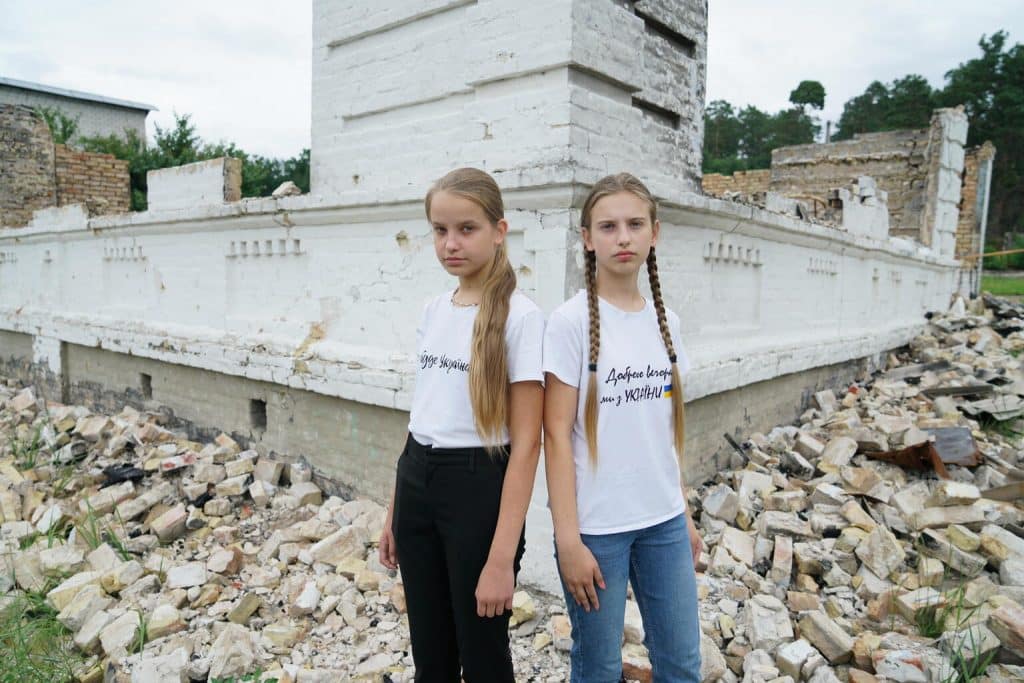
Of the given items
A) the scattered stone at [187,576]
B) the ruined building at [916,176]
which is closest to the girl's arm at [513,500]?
the scattered stone at [187,576]

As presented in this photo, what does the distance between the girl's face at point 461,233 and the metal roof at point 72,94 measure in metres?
25.9

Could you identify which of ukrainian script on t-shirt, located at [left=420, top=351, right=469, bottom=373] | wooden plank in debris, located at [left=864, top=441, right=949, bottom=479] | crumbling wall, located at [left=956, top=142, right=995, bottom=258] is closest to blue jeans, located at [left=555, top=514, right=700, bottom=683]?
ukrainian script on t-shirt, located at [left=420, top=351, right=469, bottom=373]

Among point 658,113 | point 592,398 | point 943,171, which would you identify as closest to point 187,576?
point 592,398

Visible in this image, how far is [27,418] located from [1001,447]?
920 centimetres

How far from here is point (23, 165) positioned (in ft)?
34.1

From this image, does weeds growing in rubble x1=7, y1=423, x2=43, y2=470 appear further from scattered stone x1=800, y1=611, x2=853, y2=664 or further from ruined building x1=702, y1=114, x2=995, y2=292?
ruined building x1=702, y1=114, x2=995, y2=292

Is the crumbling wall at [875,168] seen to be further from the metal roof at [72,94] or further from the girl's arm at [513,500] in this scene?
the metal roof at [72,94]

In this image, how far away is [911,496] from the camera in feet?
13.3

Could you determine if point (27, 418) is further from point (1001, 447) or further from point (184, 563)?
point (1001, 447)

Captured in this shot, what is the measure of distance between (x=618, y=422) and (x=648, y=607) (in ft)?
1.85

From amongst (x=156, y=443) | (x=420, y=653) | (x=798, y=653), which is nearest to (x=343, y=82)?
(x=156, y=443)

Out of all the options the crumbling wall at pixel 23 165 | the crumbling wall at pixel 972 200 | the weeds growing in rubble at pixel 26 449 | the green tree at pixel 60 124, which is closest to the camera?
the weeds growing in rubble at pixel 26 449

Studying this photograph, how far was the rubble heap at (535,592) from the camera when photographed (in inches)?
112

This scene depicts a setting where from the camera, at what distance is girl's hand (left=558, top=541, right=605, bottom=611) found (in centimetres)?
181
